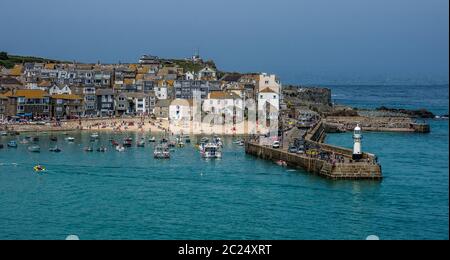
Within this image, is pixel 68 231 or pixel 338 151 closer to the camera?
pixel 68 231

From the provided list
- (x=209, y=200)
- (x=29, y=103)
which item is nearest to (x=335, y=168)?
(x=209, y=200)

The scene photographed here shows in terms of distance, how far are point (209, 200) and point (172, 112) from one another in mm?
23761

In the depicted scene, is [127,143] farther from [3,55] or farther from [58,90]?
[3,55]

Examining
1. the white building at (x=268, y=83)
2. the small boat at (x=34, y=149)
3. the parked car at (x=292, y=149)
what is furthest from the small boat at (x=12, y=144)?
the white building at (x=268, y=83)

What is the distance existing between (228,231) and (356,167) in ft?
26.1

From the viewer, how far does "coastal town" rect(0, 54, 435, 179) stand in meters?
32.8

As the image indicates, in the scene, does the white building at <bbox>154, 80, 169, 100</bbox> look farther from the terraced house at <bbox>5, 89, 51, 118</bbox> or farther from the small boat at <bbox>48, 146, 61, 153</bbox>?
the small boat at <bbox>48, 146, 61, 153</bbox>

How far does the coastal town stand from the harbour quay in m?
0.10

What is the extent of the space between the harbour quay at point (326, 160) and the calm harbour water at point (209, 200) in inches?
19.3

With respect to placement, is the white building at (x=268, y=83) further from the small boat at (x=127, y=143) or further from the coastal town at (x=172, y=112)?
the small boat at (x=127, y=143)

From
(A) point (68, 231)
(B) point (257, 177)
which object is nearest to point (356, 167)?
(B) point (257, 177)

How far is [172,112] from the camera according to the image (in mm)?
41688
